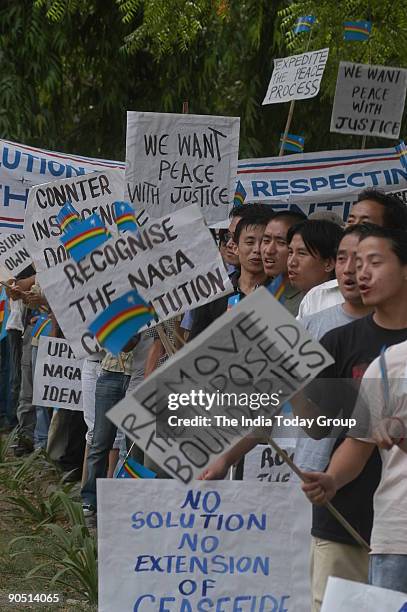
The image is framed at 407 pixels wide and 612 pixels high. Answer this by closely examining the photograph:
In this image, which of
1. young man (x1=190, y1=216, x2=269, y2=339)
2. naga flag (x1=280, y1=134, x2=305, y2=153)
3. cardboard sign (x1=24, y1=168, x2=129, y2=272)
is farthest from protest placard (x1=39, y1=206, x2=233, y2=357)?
naga flag (x1=280, y1=134, x2=305, y2=153)

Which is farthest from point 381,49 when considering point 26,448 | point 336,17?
point 26,448

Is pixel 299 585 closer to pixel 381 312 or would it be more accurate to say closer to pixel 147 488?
pixel 147 488

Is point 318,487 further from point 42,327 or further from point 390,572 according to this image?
point 42,327

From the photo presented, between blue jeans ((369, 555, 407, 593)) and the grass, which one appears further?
the grass

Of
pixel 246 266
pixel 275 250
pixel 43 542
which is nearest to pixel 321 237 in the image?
pixel 275 250

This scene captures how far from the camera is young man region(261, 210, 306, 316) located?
21.9 ft

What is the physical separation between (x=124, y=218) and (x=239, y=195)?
10.9ft

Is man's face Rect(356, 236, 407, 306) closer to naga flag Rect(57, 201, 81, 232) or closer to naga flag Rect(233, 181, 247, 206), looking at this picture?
naga flag Rect(57, 201, 81, 232)

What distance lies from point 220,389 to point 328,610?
0.72m

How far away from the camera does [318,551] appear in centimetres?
477

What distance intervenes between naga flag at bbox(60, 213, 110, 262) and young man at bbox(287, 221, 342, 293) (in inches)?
40.5

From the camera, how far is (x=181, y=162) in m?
7.50

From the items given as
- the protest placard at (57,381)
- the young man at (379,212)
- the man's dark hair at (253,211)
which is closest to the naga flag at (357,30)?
the man's dark hair at (253,211)

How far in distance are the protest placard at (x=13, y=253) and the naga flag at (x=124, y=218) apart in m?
2.64
